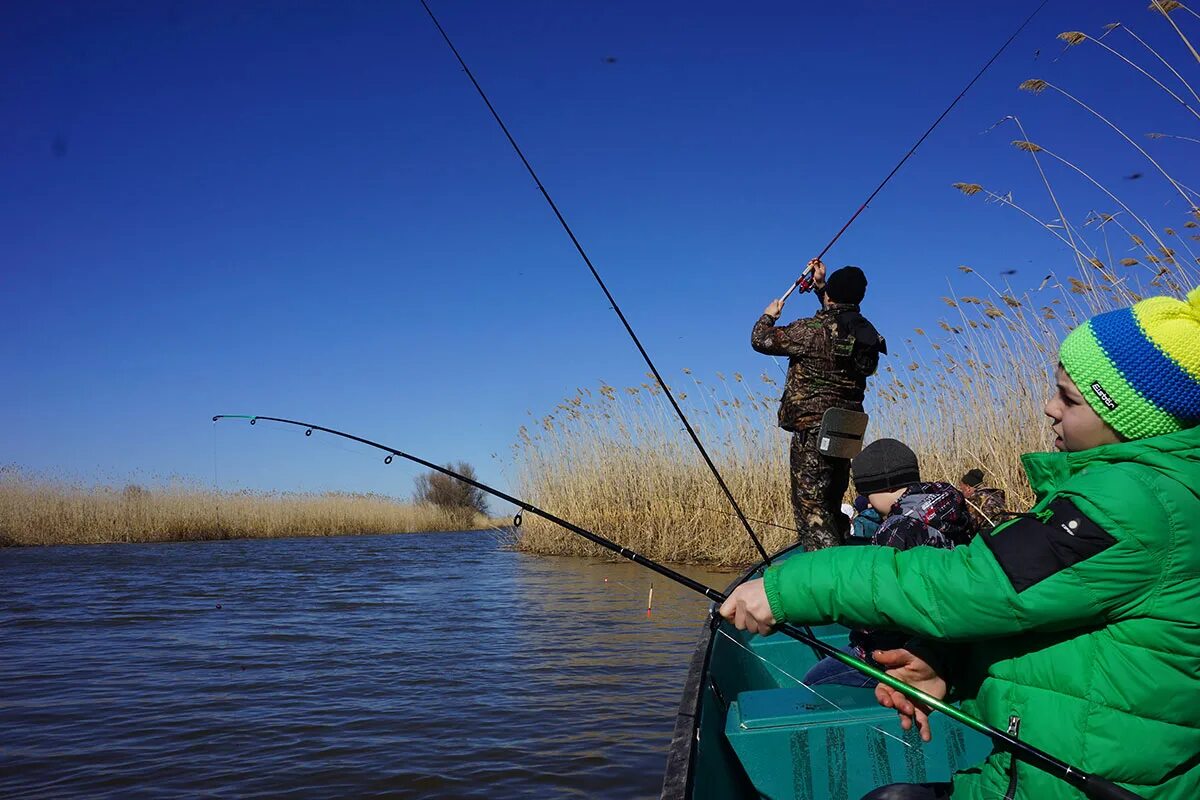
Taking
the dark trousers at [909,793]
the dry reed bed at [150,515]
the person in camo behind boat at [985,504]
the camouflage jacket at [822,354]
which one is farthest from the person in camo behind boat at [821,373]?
the dry reed bed at [150,515]

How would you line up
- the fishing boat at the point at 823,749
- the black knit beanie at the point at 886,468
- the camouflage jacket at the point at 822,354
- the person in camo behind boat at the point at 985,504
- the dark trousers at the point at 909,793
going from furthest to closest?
the camouflage jacket at the point at 822,354, the person in camo behind boat at the point at 985,504, the black knit beanie at the point at 886,468, the fishing boat at the point at 823,749, the dark trousers at the point at 909,793

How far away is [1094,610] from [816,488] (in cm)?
429

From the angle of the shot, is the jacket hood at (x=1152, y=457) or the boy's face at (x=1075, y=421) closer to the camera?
the jacket hood at (x=1152, y=457)

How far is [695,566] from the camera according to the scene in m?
11.6

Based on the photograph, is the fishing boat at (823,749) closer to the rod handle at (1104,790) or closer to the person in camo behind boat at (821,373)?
the rod handle at (1104,790)

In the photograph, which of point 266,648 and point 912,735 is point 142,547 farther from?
point 912,735

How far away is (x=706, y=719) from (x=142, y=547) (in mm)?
20168

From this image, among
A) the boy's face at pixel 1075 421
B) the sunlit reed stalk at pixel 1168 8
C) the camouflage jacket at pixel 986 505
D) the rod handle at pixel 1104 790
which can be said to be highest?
the sunlit reed stalk at pixel 1168 8

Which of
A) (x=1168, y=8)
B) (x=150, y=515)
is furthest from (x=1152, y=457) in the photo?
(x=150, y=515)

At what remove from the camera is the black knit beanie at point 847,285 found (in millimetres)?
5383

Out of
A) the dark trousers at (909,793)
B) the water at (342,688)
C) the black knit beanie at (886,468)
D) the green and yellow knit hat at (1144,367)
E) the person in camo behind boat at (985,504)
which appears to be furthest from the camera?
the person in camo behind boat at (985,504)

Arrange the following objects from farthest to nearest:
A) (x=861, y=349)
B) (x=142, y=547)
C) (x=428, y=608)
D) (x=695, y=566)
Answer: (x=142, y=547) < (x=695, y=566) < (x=428, y=608) < (x=861, y=349)

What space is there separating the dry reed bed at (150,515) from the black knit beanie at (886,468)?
2072 centimetres

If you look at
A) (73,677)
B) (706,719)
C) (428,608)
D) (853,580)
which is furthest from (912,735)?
(428,608)
